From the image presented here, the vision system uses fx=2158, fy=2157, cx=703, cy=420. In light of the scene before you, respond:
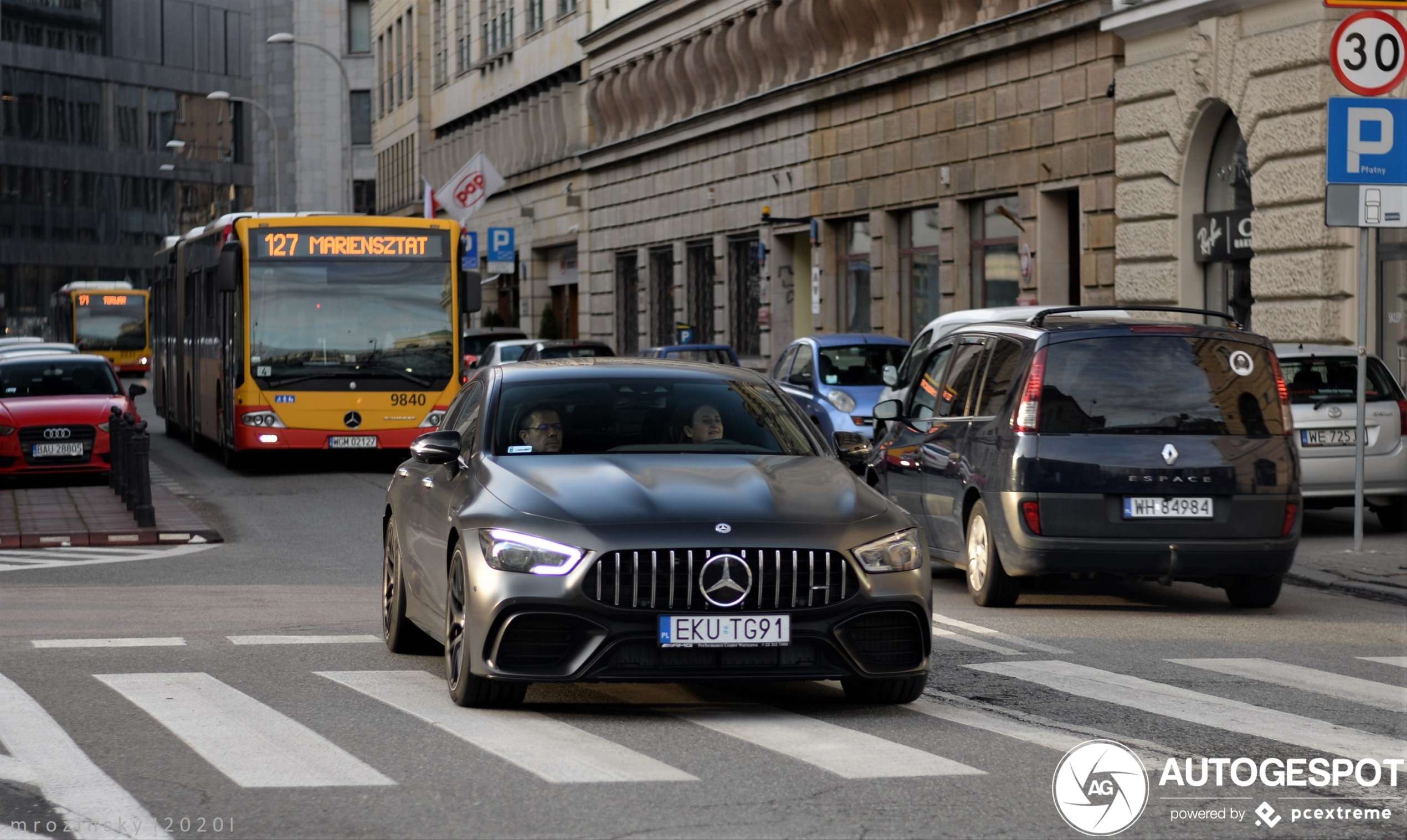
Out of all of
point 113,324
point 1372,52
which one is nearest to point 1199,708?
point 1372,52

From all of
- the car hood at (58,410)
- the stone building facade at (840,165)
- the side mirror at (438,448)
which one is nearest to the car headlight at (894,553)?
the side mirror at (438,448)

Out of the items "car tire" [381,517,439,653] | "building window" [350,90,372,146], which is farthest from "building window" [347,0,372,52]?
"car tire" [381,517,439,653]

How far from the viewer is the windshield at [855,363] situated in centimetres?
2459

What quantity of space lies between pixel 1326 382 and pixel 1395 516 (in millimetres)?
1383

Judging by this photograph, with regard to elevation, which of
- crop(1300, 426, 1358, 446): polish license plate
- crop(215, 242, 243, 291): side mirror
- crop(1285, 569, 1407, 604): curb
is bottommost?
crop(1285, 569, 1407, 604): curb

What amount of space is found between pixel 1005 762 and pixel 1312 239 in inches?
662

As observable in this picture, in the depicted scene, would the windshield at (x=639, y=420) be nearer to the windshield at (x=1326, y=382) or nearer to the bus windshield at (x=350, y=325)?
the windshield at (x=1326, y=382)

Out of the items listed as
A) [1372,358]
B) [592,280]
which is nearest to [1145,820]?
[1372,358]

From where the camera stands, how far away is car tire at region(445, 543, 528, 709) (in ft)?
27.4

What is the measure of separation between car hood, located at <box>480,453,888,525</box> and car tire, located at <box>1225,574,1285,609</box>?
14.3 feet

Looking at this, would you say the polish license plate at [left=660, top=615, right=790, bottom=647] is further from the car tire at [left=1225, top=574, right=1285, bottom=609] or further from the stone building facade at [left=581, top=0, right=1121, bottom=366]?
the stone building facade at [left=581, top=0, right=1121, bottom=366]

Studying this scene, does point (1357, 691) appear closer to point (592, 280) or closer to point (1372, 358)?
point (1372, 358)

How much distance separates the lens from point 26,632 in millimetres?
11336

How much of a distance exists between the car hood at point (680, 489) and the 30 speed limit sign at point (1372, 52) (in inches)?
307
